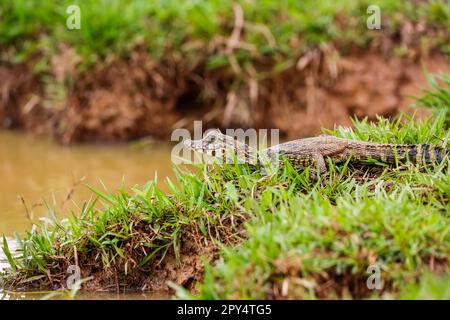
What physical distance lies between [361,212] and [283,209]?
420mm

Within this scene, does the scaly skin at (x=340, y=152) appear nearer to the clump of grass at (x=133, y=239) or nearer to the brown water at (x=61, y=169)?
the clump of grass at (x=133, y=239)

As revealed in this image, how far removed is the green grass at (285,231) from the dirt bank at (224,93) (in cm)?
320

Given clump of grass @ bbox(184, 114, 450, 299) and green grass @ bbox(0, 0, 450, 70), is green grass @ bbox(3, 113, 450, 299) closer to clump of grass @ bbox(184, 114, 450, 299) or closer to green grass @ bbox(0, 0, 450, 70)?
clump of grass @ bbox(184, 114, 450, 299)

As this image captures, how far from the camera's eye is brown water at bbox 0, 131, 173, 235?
6.77 meters

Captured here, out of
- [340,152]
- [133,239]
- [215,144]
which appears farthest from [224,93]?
[133,239]

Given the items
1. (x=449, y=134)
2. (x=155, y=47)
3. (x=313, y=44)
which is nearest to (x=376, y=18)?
(x=313, y=44)

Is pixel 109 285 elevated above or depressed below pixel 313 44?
below

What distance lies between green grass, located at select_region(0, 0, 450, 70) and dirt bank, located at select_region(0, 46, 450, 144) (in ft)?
0.44

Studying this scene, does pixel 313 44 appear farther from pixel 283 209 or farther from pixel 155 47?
pixel 283 209

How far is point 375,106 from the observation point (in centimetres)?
859

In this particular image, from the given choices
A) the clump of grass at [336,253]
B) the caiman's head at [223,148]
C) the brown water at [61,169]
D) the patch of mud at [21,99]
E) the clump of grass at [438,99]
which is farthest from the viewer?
the patch of mud at [21,99]

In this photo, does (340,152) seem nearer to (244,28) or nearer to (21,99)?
(244,28)

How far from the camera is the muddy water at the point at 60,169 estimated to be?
21.8 feet

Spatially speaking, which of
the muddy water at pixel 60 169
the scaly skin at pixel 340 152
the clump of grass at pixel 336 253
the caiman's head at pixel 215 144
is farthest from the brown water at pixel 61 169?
the clump of grass at pixel 336 253
